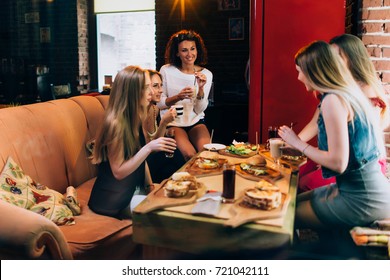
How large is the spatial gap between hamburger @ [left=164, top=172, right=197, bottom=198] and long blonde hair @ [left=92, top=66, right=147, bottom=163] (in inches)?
18.2

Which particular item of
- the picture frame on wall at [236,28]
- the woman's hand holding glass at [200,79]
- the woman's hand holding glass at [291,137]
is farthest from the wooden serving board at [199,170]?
the picture frame on wall at [236,28]

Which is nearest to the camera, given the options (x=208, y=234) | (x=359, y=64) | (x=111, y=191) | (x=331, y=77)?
(x=208, y=234)

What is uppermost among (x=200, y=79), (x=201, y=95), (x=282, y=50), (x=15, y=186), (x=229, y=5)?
(x=229, y=5)

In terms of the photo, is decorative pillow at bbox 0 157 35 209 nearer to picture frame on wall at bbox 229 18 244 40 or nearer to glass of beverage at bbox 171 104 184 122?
glass of beverage at bbox 171 104 184 122

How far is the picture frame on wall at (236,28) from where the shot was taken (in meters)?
5.23

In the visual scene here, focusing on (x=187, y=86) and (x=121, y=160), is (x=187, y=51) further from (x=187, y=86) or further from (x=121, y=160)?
(x=121, y=160)

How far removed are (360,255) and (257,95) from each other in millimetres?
1276

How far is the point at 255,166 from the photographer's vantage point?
1899mm

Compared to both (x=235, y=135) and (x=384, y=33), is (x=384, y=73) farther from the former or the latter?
(x=235, y=135)

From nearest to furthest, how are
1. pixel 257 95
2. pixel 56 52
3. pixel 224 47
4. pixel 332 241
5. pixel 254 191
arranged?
pixel 254 191, pixel 332 241, pixel 257 95, pixel 224 47, pixel 56 52

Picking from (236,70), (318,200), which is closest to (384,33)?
(318,200)

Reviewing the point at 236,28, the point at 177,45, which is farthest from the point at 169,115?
the point at 236,28

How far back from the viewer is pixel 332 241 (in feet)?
5.58

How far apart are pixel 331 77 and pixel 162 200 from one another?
813 millimetres
